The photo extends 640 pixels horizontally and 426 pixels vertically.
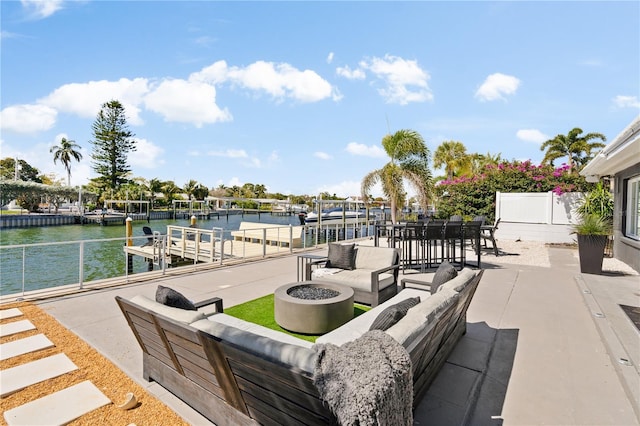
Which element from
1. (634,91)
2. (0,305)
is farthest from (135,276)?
(634,91)

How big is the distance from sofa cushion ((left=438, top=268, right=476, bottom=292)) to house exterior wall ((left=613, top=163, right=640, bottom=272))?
6.29 m

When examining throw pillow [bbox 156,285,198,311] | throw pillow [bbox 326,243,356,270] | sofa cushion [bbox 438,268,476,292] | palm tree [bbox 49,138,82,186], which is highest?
palm tree [bbox 49,138,82,186]

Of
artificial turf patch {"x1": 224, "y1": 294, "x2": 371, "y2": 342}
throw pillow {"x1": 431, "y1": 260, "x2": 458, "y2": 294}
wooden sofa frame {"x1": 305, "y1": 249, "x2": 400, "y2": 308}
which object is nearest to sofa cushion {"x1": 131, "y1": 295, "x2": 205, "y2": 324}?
artificial turf patch {"x1": 224, "y1": 294, "x2": 371, "y2": 342}

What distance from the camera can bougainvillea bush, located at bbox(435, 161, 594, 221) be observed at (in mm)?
12984

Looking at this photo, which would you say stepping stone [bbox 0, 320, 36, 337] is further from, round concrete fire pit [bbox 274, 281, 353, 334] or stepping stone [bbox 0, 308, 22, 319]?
round concrete fire pit [bbox 274, 281, 353, 334]

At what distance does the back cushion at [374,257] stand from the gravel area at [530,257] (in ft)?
14.9

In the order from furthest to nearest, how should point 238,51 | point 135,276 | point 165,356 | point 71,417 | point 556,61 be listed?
point 238,51 < point 556,61 < point 135,276 < point 165,356 < point 71,417

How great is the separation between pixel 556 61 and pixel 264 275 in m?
9.51

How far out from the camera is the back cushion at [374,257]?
4945 mm

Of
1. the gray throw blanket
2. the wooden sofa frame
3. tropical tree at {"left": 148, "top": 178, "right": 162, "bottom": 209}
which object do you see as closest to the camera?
the gray throw blanket

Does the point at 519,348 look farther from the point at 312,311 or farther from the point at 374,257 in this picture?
the point at 374,257

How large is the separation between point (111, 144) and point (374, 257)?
45.1 meters

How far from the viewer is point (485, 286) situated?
5609mm

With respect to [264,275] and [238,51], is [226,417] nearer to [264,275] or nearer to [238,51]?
[264,275]
